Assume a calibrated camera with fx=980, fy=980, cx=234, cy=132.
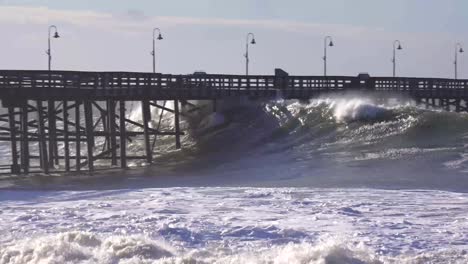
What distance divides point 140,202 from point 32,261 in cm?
504

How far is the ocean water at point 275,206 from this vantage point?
45.9 feet

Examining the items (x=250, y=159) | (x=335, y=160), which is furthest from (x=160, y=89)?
(x=335, y=160)

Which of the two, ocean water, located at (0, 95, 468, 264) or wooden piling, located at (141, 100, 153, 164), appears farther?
wooden piling, located at (141, 100, 153, 164)

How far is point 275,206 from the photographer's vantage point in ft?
58.9

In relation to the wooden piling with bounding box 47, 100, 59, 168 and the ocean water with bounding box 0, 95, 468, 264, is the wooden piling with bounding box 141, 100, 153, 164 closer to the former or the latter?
the ocean water with bounding box 0, 95, 468, 264

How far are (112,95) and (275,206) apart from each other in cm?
1728

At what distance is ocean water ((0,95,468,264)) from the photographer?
45.9 feet

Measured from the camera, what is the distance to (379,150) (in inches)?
1191

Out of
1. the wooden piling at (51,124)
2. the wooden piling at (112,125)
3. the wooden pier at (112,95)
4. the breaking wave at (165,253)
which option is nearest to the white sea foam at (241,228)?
the breaking wave at (165,253)

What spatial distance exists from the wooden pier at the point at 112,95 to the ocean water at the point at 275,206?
1720 mm

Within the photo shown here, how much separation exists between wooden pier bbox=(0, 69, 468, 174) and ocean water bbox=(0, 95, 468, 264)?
67.7 inches

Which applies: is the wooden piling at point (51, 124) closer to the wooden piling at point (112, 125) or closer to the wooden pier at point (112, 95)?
the wooden pier at point (112, 95)

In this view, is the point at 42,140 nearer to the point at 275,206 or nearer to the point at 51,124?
the point at 51,124

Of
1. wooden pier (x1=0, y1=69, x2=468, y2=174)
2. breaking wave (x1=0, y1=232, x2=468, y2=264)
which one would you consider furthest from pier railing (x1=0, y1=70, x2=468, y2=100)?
breaking wave (x1=0, y1=232, x2=468, y2=264)
